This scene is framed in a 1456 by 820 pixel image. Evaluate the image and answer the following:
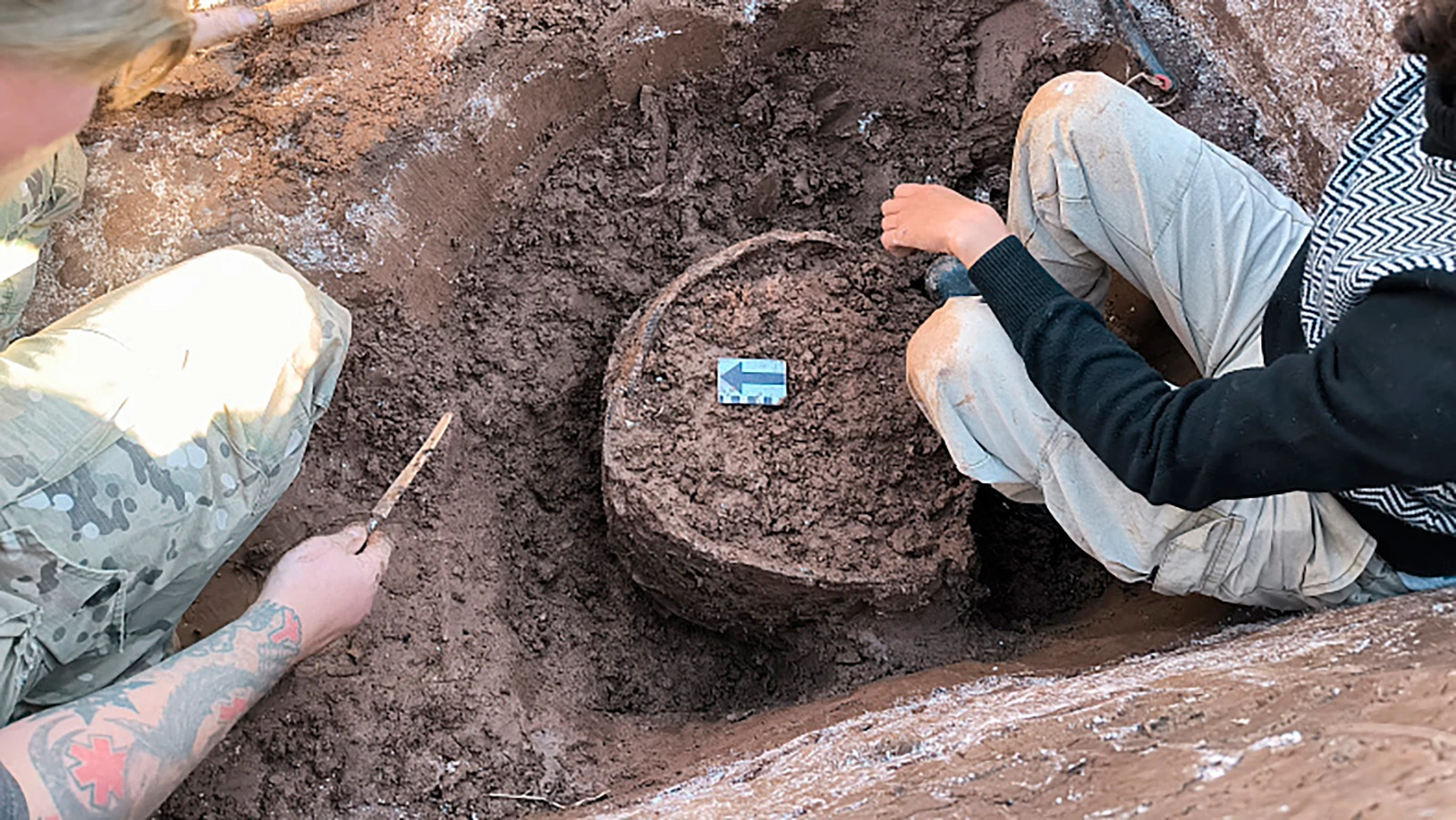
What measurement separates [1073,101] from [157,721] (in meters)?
1.47

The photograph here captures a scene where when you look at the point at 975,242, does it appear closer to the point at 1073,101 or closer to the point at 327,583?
the point at 1073,101

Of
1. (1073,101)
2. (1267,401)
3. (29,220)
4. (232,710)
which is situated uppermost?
(1073,101)

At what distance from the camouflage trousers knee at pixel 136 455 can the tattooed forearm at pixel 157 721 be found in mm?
116

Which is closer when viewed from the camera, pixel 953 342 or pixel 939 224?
pixel 953 342

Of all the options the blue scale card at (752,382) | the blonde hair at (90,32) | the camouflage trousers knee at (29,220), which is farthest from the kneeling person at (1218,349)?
the camouflage trousers knee at (29,220)

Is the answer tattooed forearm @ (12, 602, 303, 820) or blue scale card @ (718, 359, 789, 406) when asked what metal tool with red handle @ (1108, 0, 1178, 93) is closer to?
blue scale card @ (718, 359, 789, 406)

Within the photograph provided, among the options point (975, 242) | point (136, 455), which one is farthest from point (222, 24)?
point (975, 242)

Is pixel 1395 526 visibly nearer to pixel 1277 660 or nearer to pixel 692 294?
pixel 1277 660

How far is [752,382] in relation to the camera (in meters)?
1.78

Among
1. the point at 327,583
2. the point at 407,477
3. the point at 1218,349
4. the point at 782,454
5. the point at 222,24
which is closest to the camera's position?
the point at 327,583

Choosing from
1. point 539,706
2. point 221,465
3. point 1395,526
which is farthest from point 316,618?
point 1395,526

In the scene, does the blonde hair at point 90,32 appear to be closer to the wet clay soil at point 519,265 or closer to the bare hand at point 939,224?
the wet clay soil at point 519,265

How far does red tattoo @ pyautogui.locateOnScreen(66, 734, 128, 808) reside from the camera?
105 cm

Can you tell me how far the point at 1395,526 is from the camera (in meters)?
1.26
